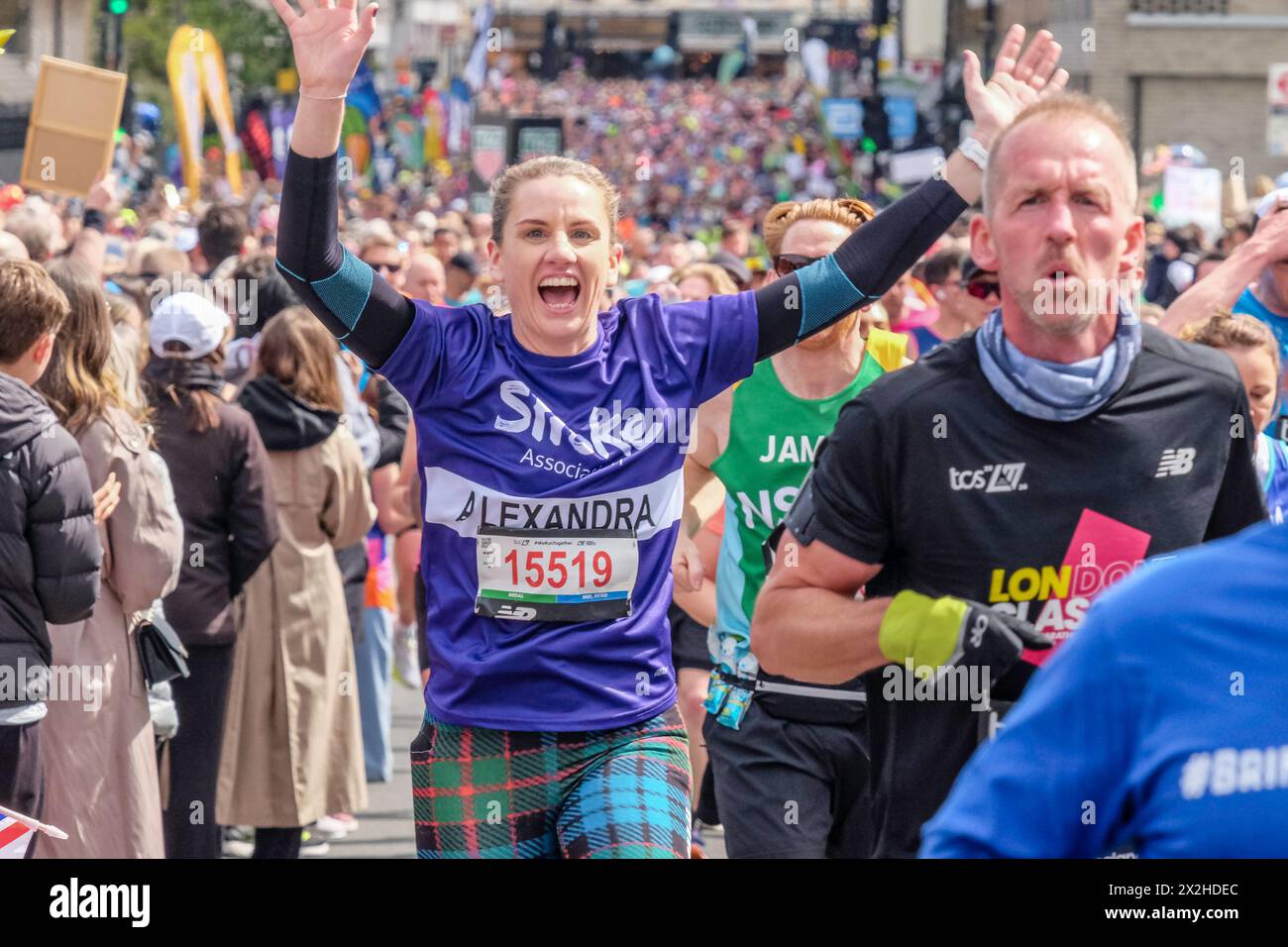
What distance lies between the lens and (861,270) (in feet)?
14.1

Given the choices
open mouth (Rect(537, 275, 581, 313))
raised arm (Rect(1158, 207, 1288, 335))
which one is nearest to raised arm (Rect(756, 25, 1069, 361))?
open mouth (Rect(537, 275, 581, 313))

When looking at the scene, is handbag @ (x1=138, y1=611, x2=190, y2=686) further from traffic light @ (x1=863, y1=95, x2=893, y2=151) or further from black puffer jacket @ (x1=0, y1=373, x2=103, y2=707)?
traffic light @ (x1=863, y1=95, x2=893, y2=151)

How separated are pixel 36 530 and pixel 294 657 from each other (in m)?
2.58

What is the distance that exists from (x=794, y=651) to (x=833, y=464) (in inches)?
11.8

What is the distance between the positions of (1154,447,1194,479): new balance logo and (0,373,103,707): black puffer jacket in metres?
3.05

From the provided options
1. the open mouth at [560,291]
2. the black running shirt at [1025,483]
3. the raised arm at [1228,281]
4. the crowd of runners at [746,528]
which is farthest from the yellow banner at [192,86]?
the black running shirt at [1025,483]

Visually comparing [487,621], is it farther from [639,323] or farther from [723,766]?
[723,766]

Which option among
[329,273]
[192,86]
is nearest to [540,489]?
[329,273]

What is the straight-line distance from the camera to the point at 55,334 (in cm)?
582

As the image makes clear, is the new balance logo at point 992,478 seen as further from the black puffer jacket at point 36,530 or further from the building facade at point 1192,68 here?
the building facade at point 1192,68

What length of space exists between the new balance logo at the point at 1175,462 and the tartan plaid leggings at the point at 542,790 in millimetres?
1302

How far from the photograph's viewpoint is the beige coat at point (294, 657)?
25.0 feet

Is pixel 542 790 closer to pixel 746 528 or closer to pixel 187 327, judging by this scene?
pixel 746 528
